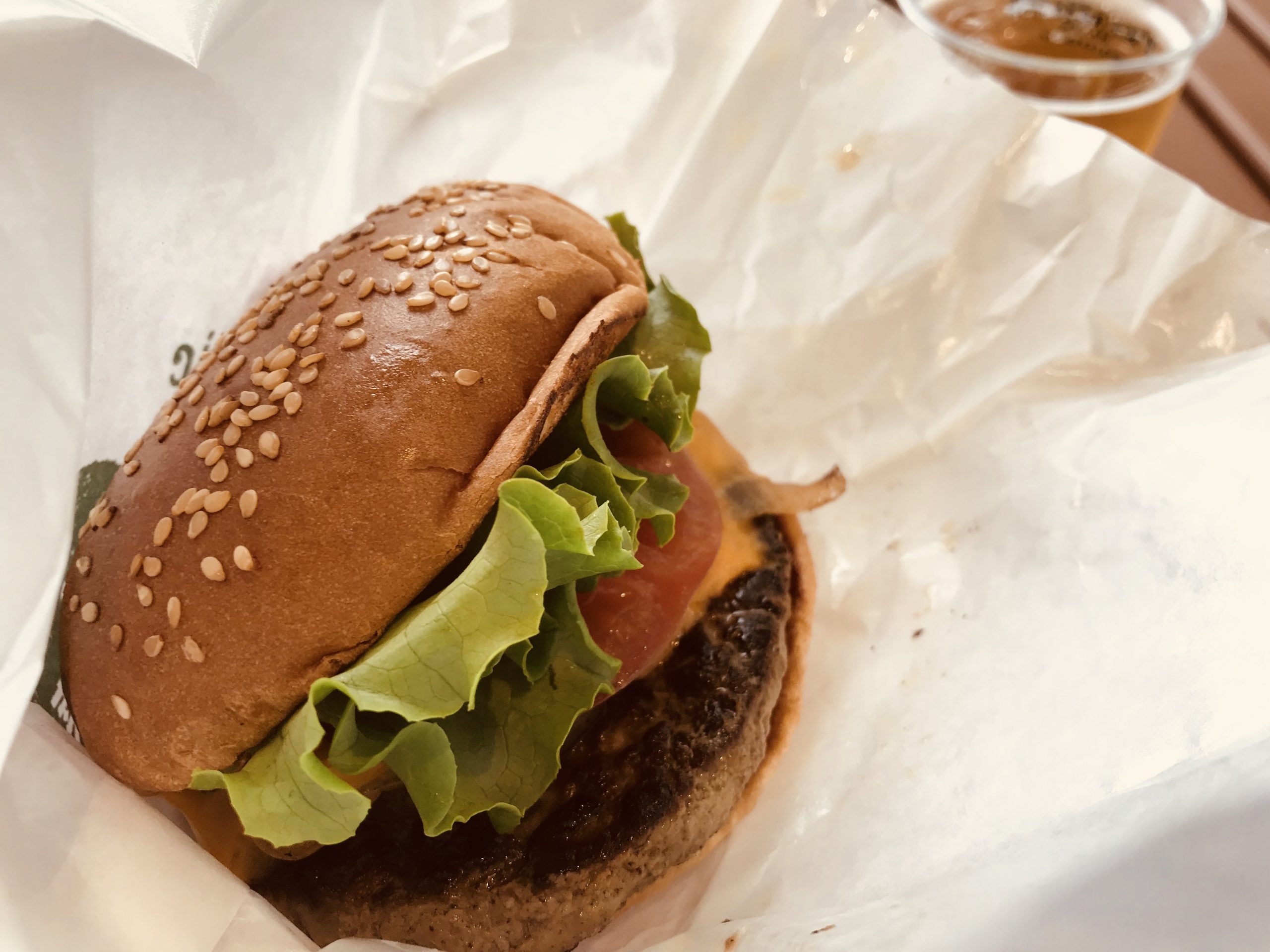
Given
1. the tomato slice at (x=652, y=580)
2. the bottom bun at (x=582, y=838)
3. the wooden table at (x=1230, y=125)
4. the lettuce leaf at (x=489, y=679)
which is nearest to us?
the lettuce leaf at (x=489, y=679)

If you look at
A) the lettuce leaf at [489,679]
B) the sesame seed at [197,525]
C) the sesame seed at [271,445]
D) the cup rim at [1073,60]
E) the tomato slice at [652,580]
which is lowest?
the tomato slice at [652,580]

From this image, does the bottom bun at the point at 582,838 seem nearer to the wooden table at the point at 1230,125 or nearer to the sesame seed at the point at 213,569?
the sesame seed at the point at 213,569

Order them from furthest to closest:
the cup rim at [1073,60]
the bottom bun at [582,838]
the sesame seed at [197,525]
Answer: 1. the cup rim at [1073,60]
2. the bottom bun at [582,838]
3. the sesame seed at [197,525]

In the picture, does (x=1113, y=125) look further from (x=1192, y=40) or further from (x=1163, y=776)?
(x=1163, y=776)

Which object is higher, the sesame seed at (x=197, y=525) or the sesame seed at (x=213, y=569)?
the sesame seed at (x=197, y=525)

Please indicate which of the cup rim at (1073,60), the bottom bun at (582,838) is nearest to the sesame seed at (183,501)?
the bottom bun at (582,838)

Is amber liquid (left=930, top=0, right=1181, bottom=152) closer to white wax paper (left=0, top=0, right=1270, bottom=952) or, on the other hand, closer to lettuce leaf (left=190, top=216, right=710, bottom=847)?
white wax paper (left=0, top=0, right=1270, bottom=952)
